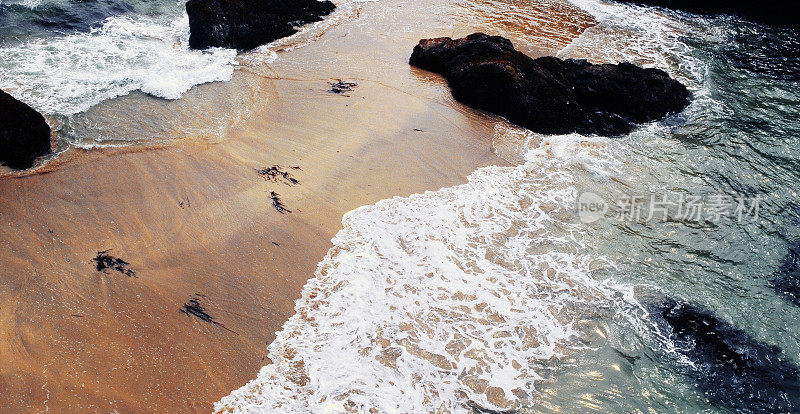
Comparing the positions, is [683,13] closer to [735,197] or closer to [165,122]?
[735,197]

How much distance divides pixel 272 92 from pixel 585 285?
24.3 feet

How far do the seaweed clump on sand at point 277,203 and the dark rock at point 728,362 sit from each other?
5.48 metres

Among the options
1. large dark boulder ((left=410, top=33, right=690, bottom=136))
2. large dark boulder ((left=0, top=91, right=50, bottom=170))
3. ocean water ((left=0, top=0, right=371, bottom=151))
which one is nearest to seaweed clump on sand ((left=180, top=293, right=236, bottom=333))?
ocean water ((left=0, top=0, right=371, bottom=151))

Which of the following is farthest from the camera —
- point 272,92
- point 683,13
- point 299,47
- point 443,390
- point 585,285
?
point 683,13

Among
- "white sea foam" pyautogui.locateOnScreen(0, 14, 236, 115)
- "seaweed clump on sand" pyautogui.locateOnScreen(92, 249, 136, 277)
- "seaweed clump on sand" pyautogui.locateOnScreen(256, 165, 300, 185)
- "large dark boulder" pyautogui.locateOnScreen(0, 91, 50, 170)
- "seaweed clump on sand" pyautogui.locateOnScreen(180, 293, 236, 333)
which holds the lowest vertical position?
"seaweed clump on sand" pyautogui.locateOnScreen(180, 293, 236, 333)

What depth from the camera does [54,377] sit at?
180 inches

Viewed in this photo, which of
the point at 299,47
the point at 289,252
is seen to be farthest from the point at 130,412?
the point at 299,47

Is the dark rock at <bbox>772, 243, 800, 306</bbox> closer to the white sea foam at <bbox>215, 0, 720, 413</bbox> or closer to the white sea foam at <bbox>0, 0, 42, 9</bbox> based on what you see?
the white sea foam at <bbox>215, 0, 720, 413</bbox>

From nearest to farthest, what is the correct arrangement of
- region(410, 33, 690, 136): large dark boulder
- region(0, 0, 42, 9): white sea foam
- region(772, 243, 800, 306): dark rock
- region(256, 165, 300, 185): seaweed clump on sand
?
1. region(772, 243, 800, 306): dark rock
2. region(256, 165, 300, 185): seaweed clump on sand
3. region(410, 33, 690, 136): large dark boulder
4. region(0, 0, 42, 9): white sea foam

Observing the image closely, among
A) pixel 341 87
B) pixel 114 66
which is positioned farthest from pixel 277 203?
pixel 114 66

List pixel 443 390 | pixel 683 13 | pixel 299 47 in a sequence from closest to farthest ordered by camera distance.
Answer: pixel 443 390, pixel 299 47, pixel 683 13

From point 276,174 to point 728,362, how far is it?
6.97 meters

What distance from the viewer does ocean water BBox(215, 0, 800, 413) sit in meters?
4.99

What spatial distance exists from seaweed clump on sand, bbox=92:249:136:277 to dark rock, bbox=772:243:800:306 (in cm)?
914
